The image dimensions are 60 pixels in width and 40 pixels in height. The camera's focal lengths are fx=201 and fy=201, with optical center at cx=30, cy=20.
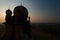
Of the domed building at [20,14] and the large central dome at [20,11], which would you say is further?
the large central dome at [20,11]

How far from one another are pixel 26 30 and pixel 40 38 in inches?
625

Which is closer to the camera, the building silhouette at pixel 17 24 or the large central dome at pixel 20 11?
the building silhouette at pixel 17 24

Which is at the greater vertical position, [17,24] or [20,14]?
[20,14]

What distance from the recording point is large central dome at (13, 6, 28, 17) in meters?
22.9

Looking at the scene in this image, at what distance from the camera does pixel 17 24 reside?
74.2 feet

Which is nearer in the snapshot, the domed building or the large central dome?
the domed building

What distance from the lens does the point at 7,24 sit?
23844mm

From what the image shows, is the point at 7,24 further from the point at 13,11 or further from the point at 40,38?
the point at 40,38

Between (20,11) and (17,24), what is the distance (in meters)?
1.57

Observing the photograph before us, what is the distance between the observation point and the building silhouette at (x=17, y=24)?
22.7 metres

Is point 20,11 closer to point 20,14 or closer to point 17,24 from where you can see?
point 20,14

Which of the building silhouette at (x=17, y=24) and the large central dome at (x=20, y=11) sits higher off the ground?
the large central dome at (x=20, y=11)

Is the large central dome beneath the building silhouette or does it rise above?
above

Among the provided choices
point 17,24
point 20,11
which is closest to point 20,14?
point 20,11
